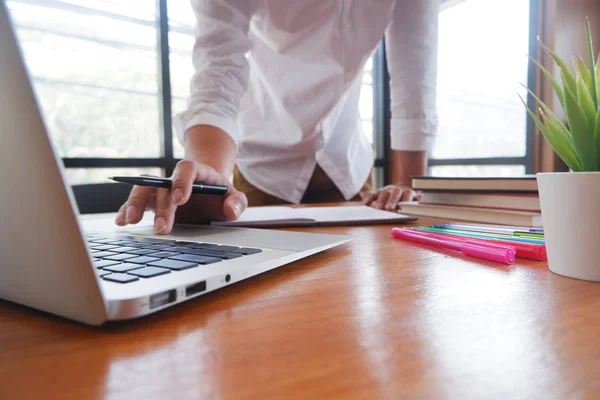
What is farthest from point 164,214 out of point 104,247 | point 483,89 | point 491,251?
point 483,89

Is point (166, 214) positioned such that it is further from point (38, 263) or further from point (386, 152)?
point (386, 152)

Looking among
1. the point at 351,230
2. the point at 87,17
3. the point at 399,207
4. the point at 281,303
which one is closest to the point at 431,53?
the point at 399,207

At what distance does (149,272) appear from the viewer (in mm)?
285

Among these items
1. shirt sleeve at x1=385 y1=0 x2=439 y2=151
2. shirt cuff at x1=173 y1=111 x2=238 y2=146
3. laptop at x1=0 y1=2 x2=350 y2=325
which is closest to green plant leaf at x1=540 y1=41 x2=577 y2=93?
laptop at x1=0 y1=2 x2=350 y2=325

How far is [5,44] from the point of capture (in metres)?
0.19

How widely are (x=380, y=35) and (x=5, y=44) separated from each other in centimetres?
115

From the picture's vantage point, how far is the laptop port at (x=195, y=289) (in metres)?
0.27

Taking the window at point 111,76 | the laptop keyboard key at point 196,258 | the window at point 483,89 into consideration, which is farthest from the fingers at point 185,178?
the window at point 483,89

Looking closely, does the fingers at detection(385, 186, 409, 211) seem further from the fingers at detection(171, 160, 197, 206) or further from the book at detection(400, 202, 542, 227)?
the fingers at detection(171, 160, 197, 206)

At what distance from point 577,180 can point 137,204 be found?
1.67 feet

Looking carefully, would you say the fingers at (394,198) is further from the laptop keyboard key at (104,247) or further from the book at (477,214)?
the laptop keyboard key at (104,247)

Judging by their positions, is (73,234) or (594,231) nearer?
(73,234)

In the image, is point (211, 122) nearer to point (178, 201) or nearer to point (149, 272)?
point (178, 201)

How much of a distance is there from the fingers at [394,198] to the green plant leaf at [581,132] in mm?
625
